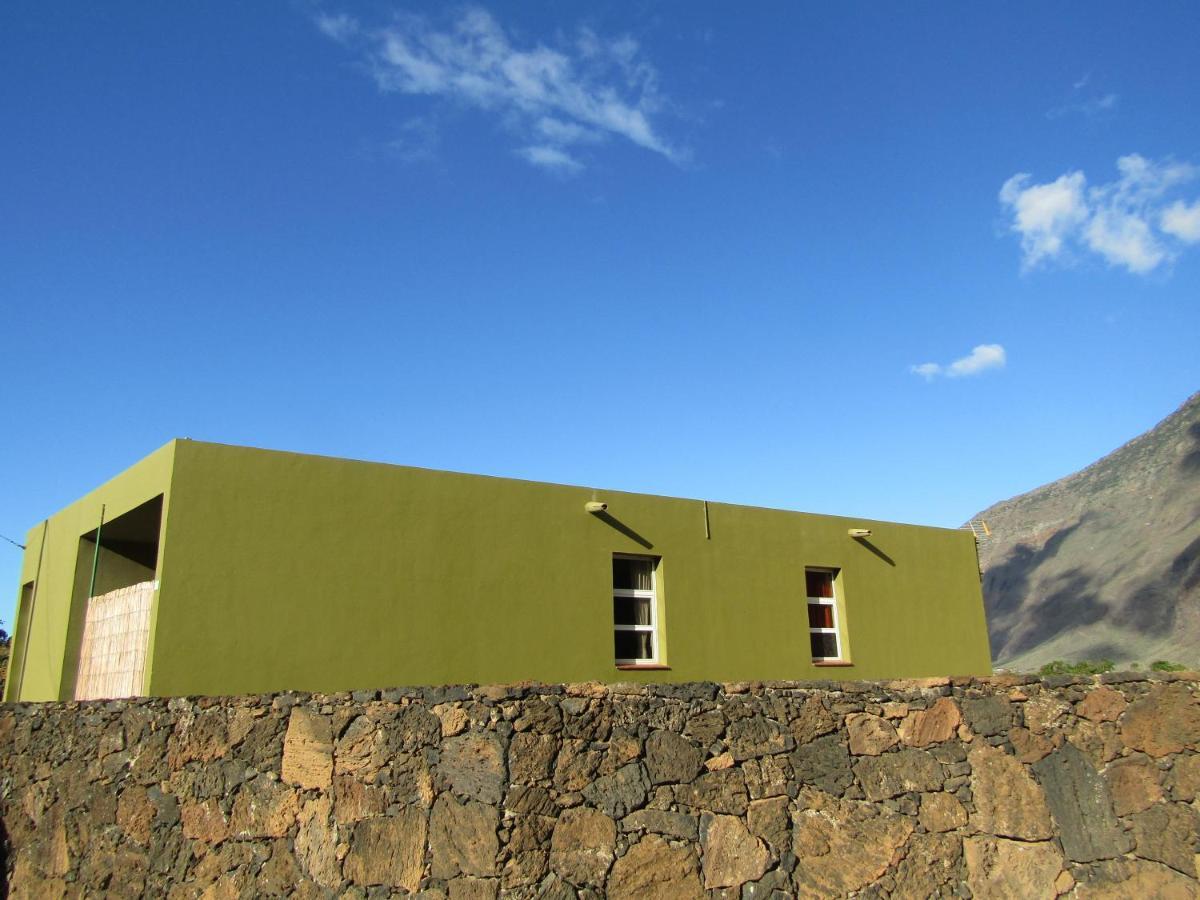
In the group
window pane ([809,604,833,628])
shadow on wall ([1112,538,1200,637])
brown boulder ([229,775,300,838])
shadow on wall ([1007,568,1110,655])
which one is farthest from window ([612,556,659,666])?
shadow on wall ([1007,568,1110,655])

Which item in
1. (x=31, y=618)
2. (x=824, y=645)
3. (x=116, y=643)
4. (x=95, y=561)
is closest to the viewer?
(x=116, y=643)

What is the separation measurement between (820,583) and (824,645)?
0.94 m

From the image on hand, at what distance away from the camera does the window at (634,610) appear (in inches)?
486

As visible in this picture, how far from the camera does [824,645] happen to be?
47.0 ft

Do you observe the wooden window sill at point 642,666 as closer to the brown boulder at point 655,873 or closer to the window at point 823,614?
the window at point 823,614

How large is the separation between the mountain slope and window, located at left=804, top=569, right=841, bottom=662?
94.8 feet

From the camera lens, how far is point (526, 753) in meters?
5.25

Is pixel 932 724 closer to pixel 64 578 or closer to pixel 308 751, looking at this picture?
pixel 308 751

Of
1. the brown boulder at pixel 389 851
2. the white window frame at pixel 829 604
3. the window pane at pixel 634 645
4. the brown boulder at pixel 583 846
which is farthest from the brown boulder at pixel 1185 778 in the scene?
the white window frame at pixel 829 604

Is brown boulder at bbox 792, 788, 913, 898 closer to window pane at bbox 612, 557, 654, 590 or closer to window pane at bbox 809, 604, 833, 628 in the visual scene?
window pane at bbox 612, 557, 654, 590

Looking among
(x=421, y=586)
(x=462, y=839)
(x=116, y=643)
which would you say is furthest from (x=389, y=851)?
(x=116, y=643)

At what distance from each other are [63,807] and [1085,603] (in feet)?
164

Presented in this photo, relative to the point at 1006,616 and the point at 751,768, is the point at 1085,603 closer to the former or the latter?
the point at 1006,616

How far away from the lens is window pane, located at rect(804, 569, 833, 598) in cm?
1454
